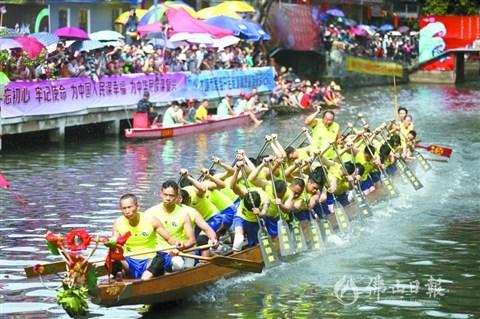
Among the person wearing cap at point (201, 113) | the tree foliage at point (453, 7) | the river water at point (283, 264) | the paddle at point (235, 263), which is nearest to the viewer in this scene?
the paddle at point (235, 263)

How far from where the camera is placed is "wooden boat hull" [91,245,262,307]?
1341 centimetres

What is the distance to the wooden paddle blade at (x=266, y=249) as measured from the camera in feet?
55.4

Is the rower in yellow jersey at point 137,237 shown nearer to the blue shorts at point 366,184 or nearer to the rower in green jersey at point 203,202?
the rower in green jersey at point 203,202

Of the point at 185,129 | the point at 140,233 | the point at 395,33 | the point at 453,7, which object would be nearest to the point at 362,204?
the point at 140,233

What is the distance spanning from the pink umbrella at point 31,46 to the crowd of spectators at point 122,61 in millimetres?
183

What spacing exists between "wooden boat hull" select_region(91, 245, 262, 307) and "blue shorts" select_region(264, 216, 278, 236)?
55.6 inches

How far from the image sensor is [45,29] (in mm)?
42750

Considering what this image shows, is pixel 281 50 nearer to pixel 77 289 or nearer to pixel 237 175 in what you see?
pixel 237 175

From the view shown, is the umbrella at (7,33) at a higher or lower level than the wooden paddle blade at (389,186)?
higher

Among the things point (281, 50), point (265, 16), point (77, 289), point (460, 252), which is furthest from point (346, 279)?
point (281, 50)

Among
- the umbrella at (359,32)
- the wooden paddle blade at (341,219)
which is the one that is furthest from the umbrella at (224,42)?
the umbrella at (359,32)

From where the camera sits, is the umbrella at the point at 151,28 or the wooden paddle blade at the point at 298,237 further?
the umbrella at the point at 151,28

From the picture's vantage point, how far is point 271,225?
58.4 ft

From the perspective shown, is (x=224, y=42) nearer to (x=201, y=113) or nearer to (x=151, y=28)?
(x=151, y=28)
